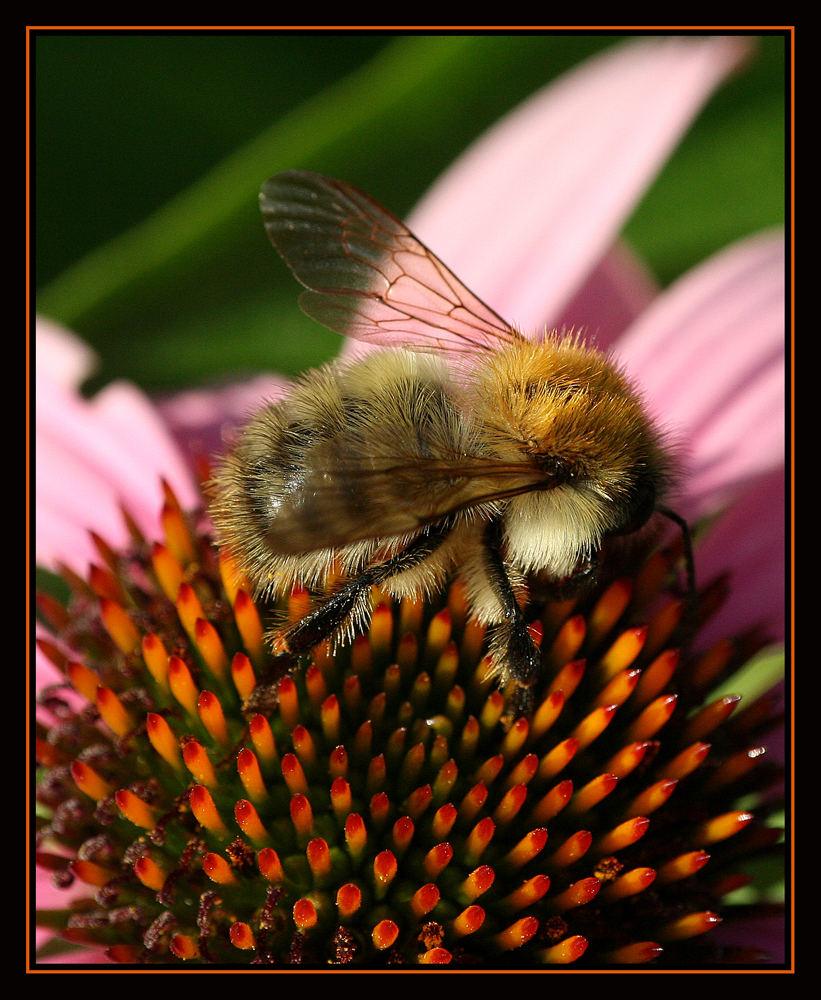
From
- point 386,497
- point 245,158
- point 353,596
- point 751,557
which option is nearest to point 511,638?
point 353,596

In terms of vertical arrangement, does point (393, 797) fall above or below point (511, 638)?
below

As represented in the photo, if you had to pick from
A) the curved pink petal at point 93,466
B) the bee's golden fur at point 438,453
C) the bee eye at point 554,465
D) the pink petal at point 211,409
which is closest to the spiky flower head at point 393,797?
the bee's golden fur at point 438,453

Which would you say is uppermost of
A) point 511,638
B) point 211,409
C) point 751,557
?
point 211,409

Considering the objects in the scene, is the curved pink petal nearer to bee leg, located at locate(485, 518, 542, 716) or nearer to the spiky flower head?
the spiky flower head

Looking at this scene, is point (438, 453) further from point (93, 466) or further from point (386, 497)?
point (93, 466)

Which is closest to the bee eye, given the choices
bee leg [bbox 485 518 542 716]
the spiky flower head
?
bee leg [bbox 485 518 542 716]
